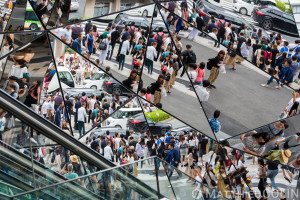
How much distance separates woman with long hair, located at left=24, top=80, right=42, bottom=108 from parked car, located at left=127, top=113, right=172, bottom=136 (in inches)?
91.7

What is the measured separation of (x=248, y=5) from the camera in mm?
14422

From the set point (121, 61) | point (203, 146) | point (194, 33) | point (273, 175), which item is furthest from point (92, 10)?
point (273, 175)

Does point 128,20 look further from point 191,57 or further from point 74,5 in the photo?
point 191,57

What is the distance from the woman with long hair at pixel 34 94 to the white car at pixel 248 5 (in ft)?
15.9

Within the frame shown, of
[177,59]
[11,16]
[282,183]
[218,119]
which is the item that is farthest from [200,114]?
[11,16]

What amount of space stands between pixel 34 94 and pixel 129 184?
5.99 metres

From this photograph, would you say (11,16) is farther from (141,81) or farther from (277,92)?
(277,92)

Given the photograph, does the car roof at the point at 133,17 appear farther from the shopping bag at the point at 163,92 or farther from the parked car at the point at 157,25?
the shopping bag at the point at 163,92

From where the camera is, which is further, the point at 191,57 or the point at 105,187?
the point at 191,57

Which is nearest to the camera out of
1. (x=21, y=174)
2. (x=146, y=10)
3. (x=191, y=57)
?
(x=21, y=174)

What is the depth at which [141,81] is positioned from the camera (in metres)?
15.1

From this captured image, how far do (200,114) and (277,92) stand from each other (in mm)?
1855

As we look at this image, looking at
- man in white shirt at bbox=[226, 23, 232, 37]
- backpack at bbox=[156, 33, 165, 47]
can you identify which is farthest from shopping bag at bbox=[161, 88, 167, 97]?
man in white shirt at bbox=[226, 23, 232, 37]

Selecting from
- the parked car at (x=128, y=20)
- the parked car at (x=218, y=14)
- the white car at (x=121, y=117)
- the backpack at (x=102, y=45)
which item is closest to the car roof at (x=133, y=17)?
the parked car at (x=128, y=20)
